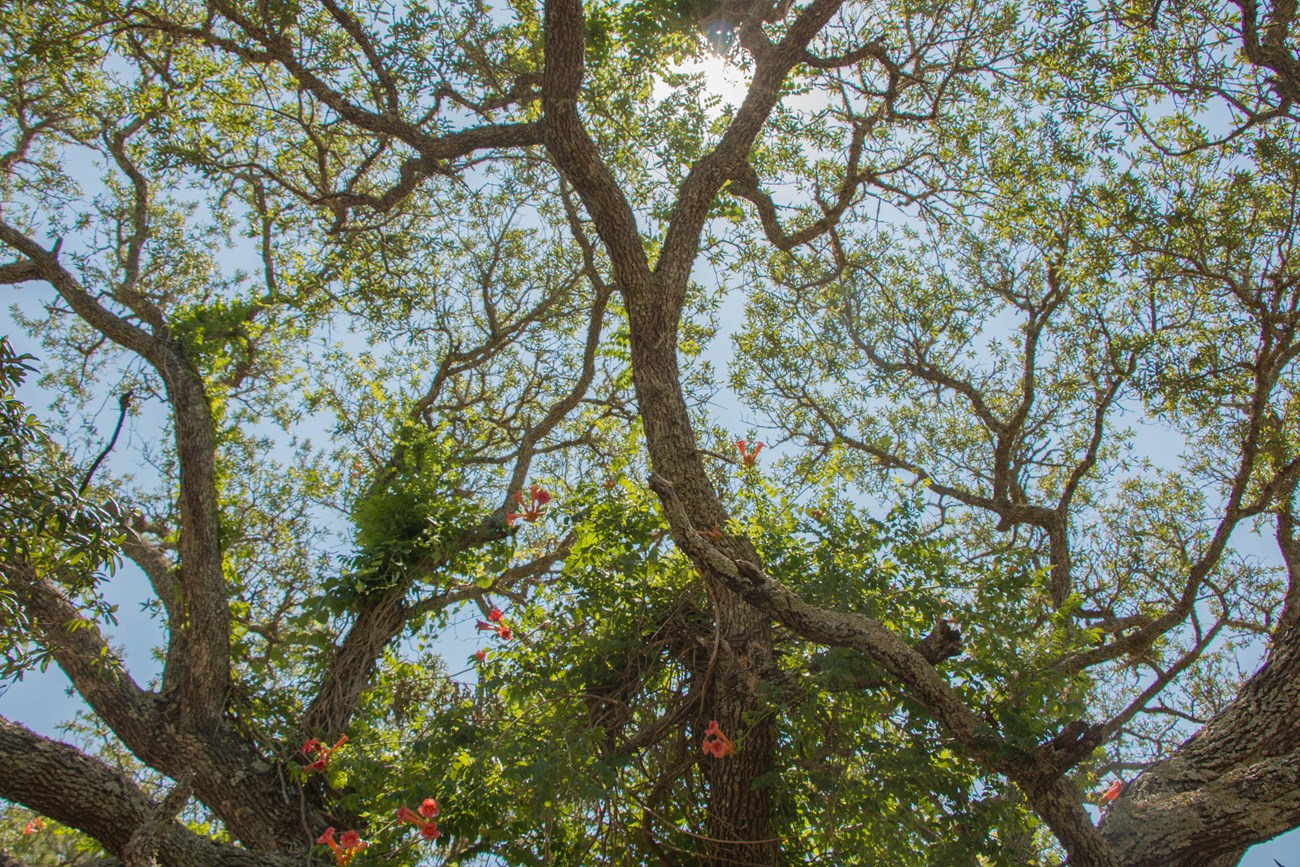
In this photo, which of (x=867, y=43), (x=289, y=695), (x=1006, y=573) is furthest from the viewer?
(x=867, y=43)

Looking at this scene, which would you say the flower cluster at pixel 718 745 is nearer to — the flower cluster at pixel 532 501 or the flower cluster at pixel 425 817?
the flower cluster at pixel 425 817

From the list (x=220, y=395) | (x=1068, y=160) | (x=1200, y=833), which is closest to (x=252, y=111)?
(x=220, y=395)

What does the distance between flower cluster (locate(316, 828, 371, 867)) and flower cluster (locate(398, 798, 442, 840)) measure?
1.95 ft

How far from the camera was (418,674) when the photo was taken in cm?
503

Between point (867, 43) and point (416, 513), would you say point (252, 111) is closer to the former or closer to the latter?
point (416, 513)

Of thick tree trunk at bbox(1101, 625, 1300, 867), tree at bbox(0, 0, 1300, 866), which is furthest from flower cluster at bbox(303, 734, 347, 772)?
thick tree trunk at bbox(1101, 625, 1300, 867)

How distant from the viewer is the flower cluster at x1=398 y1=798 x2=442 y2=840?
3715 mm

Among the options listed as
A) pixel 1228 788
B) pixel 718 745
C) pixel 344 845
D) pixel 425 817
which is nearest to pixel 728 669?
pixel 718 745

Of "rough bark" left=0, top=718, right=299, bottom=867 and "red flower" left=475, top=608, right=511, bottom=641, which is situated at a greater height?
"red flower" left=475, top=608, right=511, bottom=641

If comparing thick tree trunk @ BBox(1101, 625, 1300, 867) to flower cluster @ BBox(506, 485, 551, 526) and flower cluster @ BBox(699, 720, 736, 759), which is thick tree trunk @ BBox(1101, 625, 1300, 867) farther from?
flower cluster @ BBox(506, 485, 551, 526)

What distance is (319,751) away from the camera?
454 cm

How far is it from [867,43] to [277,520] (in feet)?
21.3

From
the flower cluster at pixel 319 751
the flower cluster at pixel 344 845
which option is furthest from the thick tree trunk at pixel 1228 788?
the flower cluster at pixel 319 751

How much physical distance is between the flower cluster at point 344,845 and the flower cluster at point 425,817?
596 mm
